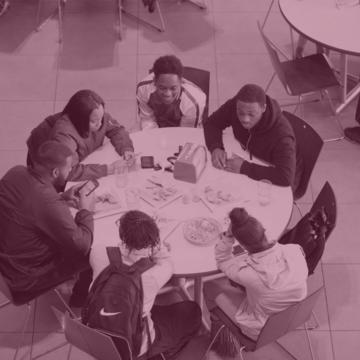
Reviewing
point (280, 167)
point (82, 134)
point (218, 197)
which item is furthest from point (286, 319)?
point (82, 134)

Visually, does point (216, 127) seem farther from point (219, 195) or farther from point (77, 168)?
point (77, 168)

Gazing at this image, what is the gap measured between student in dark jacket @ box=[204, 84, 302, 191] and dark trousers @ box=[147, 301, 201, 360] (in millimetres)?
859

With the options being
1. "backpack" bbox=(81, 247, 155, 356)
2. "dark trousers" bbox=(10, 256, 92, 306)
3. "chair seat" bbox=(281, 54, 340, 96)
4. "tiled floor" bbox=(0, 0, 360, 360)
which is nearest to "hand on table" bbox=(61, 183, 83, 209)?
"dark trousers" bbox=(10, 256, 92, 306)

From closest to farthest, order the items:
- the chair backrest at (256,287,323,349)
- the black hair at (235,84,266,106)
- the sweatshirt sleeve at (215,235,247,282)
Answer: the chair backrest at (256,287,323,349)
the sweatshirt sleeve at (215,235,247,282)
the black hair at (235,84,266,106)

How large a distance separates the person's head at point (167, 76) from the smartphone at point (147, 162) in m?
0.47

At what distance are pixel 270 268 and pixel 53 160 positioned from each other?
1.20 m

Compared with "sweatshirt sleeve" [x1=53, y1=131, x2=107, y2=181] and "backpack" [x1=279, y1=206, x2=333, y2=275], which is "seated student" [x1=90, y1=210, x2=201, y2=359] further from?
"backpack" [x1=279, y1=206, x2=333, y2=275]

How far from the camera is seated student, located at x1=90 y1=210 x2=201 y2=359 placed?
9.71ft

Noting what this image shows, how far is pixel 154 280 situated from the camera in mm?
2992

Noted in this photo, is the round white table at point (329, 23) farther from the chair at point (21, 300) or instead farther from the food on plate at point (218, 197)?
the chair at point (21, 300)

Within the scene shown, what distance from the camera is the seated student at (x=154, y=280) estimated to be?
2959mm

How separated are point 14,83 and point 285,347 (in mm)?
3291

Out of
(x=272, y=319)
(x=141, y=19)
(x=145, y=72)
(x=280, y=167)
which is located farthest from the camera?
(x=141, y=19)

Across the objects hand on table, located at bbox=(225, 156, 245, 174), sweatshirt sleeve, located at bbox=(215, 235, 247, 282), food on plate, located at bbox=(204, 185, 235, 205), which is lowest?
sweatshirt sleeve, located at bbox=(215, 235, 247, 282)
